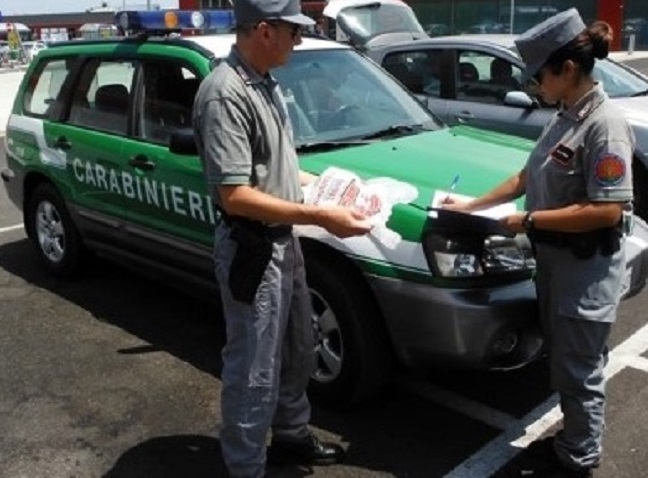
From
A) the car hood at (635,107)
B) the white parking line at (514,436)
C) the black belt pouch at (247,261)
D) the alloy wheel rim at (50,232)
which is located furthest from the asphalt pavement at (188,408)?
the car hood at (635,107)

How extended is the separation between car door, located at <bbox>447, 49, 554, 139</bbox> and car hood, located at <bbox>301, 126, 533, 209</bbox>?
91.7 inches

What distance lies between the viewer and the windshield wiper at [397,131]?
418cm

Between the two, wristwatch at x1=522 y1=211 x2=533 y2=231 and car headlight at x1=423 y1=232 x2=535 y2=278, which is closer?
wristwatch at x1=522 y1=211 x2=533 y2=231

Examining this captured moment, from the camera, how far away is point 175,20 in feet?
14.9

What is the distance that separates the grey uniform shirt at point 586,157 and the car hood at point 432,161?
0.64 metres

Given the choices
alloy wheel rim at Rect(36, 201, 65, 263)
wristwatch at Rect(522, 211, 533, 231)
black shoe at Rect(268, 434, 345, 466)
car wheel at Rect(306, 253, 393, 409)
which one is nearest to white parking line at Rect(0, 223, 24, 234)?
alloy wheel rim at Rect(36, 201, 65, 263)

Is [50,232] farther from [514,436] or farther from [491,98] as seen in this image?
[491,98]

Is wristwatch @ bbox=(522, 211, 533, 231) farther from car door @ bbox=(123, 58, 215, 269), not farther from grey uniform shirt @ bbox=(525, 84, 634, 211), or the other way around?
car door @ bbox=(123, 58, 215, 269)

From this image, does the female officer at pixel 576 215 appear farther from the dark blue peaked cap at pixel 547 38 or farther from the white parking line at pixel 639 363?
the white parking line at pixel 639 363

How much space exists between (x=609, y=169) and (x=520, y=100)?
13.5ft

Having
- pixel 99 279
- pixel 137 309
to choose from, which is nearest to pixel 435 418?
pixel 137 309

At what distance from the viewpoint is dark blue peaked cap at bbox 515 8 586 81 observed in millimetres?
2604

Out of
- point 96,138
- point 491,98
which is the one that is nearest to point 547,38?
point 96,138

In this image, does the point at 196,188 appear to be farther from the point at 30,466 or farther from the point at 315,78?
the point at 30,466
